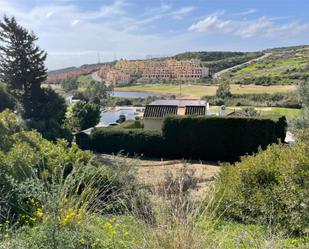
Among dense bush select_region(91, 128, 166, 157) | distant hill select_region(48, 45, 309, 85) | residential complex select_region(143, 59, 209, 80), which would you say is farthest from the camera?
Result: residential complex select_region(143, 59, 209, 80)

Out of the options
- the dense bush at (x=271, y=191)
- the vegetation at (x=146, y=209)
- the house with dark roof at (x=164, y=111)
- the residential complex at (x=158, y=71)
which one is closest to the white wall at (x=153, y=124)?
the house with dark roof at (x=164, y=111)

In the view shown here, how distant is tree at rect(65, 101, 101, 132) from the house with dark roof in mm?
5864

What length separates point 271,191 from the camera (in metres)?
5.33

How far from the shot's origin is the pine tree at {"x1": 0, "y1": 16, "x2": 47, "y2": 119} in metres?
21.2

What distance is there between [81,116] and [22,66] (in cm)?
488

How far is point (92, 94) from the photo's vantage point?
4309 centimetres

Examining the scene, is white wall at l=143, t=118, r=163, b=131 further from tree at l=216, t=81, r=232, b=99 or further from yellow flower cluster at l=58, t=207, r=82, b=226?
tree at l=216, t=81, r=232, b=99

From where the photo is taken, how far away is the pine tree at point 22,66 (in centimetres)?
2120

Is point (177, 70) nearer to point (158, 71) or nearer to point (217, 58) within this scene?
point (158, 71)

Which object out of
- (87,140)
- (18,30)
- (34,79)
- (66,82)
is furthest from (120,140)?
(66,82)

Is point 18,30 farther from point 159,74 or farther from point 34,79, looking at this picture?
point 159,74

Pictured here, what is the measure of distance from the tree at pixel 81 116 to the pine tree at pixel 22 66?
2.75 meters

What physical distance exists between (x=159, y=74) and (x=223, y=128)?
39731mm

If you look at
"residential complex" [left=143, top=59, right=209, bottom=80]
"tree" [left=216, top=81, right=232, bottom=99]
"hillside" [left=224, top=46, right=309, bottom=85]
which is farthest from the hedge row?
"residential complex" [left=143, top=59, right=209, bottom=80]
